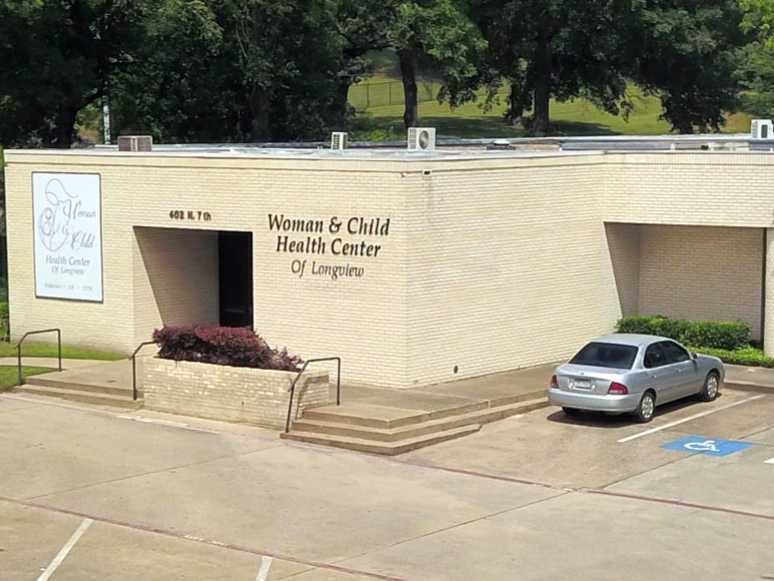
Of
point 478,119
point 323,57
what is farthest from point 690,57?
point 478,119

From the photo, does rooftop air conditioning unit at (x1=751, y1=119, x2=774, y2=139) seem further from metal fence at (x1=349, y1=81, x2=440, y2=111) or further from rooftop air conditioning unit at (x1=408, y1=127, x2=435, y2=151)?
metal fence at (x1=349, y1=81, x2=440, y2=111)

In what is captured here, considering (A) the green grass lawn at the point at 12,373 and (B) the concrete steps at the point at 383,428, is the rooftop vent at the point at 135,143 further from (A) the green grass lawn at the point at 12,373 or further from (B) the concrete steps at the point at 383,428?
(B) the concrete steps at the point at 383,428

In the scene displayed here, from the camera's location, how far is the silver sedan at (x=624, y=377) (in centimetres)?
2219

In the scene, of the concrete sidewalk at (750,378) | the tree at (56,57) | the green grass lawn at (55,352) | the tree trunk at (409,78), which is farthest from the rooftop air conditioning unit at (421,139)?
the tree trunk at (409,78)

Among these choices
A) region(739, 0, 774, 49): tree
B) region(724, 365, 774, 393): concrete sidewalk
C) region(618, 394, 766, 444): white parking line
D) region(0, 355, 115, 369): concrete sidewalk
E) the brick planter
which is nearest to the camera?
region(618, 394, 766, 444): white parking line

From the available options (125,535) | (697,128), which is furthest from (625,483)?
(697,128)

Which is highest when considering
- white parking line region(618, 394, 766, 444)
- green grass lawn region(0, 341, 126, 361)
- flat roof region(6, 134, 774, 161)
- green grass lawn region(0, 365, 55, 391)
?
flat roof region(6, 134, 774, 161)

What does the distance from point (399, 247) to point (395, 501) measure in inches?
291

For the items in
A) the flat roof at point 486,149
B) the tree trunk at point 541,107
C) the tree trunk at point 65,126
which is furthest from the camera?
the tree trunk at point 541,107

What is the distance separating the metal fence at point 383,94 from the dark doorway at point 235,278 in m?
53.4

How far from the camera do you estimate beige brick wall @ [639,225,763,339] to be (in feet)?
95.0

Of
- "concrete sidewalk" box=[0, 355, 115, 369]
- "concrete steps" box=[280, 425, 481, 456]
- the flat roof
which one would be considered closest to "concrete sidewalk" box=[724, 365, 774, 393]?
the flat roof

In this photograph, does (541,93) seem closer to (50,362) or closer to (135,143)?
(135,143)

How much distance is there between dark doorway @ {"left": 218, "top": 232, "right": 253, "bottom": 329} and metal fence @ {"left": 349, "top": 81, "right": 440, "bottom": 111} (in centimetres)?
5344
